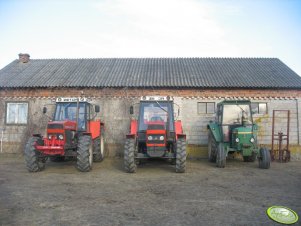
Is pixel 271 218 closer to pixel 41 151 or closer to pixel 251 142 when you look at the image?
pixel 251 142

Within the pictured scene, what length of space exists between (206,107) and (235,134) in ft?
11.5

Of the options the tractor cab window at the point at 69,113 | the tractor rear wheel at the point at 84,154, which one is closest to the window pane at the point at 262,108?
the tractor cab window at the point at 69,113

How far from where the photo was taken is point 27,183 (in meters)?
6.95

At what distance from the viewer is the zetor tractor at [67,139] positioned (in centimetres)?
825

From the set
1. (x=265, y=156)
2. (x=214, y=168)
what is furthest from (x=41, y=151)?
(x=265, y=156)

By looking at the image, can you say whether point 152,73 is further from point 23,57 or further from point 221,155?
point 23,57

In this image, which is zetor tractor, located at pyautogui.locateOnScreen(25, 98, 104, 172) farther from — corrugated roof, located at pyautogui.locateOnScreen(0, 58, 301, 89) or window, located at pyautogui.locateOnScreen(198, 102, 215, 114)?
window, located at pyautogui.locateOnScreen(198, 102, 215, 114)

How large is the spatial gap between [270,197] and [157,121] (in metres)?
4.35

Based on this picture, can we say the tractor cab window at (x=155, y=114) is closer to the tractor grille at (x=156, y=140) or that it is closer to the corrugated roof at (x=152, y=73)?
the tractor grille at (x=156, y=140)

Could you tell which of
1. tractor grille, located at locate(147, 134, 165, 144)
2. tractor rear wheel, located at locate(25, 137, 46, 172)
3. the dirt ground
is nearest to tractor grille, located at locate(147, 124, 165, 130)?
tractor grille, located at locate(147, 134, 165, 144)

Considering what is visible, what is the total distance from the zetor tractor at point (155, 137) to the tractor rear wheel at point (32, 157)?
272 centimetres

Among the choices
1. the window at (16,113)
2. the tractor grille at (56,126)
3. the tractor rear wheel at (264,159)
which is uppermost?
the window at (16,113)

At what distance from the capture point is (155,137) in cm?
838

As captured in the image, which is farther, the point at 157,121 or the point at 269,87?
the point at 269,87
